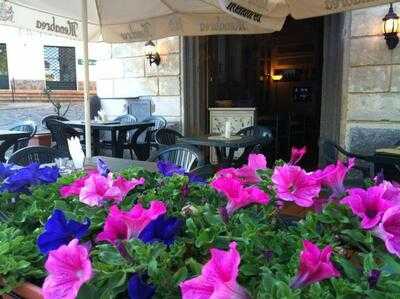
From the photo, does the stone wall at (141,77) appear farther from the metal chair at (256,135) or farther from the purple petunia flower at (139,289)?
the purple petunia flower at (139,289)

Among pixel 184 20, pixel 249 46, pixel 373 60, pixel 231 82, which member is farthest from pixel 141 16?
pixel 249 46

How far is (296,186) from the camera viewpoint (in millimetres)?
821

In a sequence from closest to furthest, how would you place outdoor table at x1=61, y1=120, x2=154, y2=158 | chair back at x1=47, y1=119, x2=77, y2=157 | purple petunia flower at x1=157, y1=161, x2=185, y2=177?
purple petunia flower at x1=157, y1=161, x2=185, y2=177 < chair back at x1=47, y1=119, x2=77, y2=157 < outdoor table at x1=61, y1=120, x2=154, y2=158

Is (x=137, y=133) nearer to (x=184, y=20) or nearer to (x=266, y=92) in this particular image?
(x=184, y=20)

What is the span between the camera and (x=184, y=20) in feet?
11.1

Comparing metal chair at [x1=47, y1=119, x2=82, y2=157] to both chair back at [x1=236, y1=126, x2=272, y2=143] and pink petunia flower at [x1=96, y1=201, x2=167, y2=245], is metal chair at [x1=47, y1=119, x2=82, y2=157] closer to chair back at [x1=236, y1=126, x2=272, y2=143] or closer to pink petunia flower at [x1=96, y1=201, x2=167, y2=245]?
chair back at [x1=236, y1=126, x2=272, y2=143]

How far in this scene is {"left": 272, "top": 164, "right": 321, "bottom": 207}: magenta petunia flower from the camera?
2.63 feet

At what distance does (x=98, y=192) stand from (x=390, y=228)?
22.7 inches

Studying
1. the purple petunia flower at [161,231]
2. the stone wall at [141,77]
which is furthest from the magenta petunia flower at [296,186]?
the stone wall at [141,77]

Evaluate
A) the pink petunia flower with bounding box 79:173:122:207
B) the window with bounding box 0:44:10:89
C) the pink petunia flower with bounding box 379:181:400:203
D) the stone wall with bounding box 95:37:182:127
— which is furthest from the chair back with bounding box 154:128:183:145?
the window with bounding box 0:44:10:89

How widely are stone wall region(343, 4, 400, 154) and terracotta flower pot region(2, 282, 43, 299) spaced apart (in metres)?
4.25

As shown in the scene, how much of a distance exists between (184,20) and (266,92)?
7630 millimetres

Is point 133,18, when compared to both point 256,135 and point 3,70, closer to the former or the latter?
point 256,135

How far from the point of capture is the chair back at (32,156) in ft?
8.18
